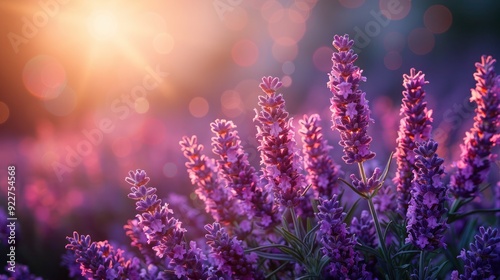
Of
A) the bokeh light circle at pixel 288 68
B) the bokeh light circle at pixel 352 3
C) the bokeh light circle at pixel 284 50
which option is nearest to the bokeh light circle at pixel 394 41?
the bokeh light circle at pixel 352 3

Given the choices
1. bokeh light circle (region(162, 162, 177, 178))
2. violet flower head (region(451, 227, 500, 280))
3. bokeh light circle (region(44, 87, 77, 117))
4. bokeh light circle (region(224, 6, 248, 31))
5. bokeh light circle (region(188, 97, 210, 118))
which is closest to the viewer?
violet flower head (region(451, 227, 500, 280))

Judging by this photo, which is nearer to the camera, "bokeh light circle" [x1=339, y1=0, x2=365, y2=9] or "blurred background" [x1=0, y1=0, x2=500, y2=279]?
"blurred background" [x1=0, y1=0, x2=500, y2=279]

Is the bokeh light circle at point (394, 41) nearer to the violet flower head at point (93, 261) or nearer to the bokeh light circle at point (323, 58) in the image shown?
the bokeh light circle at point (323, 58)

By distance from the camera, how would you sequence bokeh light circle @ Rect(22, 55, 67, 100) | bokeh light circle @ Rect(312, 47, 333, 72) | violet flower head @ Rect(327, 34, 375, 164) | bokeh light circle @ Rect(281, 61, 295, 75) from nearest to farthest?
violet flower head @ Rect(327, 34, 375, 164)
bokeh light circle @ Rect(22, 55, 67, 100)
bokeh light circle @ Rect(312, 47, 333, 72)
bokeh light circle @ Rect(281, 61, 295, 75)

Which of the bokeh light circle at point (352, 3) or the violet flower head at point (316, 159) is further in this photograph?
the bokeh light circle at point (352, 3)

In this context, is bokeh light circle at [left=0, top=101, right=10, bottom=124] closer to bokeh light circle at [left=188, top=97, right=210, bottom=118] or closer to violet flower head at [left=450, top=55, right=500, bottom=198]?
bokeh light circle at [left=188, top=97, right=210, bottom=118]

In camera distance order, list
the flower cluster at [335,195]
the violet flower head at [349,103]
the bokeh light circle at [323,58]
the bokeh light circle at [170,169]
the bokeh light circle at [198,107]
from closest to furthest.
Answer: the flower cluster at [335,195]
the violet flower head at [349,103]
the bokeh light circle at [170,169]
the bokeh light circle at [198,107]
the bokeh light circle at [323,58]

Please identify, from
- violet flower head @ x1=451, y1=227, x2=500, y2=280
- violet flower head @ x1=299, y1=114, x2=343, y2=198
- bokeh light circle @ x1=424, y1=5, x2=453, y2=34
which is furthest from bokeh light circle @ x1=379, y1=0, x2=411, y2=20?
violet flower head @ x1=451, y1=227, x2=500, y2=280

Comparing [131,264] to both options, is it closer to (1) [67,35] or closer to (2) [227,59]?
(1) [67,35]
